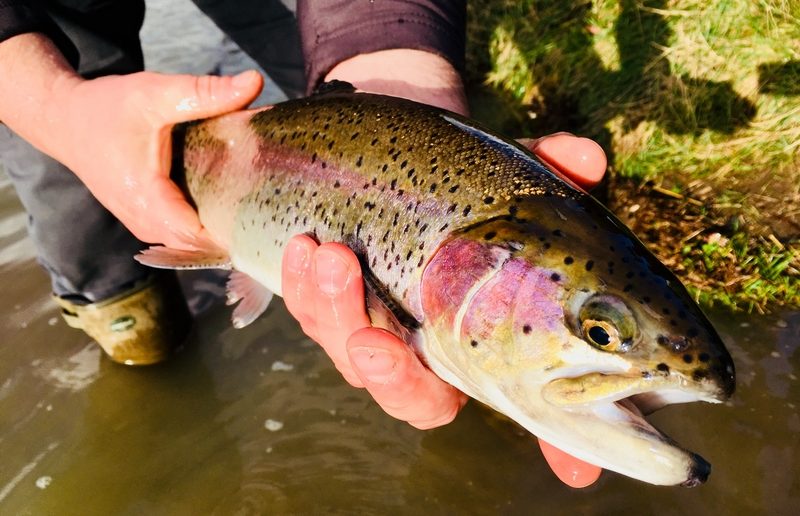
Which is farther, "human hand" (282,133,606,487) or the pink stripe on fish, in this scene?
"human hand" (282,133,606,487)

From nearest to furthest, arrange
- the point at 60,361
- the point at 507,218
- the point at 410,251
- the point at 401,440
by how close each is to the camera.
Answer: the point at 507,218 → the point at 410,251 → the point at 401,440 → the point at 60,361

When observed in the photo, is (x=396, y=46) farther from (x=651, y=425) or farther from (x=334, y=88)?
(x=651, y=425)

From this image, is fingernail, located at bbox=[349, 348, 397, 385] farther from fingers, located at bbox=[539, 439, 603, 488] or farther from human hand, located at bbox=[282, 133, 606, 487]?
fingers, located at bbox=[539, 439, 603, 488]

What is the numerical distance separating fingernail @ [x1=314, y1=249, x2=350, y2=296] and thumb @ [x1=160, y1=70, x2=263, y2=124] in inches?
34.2

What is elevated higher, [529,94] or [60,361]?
[529,94]

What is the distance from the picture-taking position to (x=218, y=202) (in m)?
2.91

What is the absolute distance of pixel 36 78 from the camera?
9.01ft

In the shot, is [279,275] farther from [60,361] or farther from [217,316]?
[60,361]

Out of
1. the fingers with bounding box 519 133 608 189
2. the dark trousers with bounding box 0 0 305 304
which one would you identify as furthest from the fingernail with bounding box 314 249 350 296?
the dark trousers with bounding box 0 0 305 304

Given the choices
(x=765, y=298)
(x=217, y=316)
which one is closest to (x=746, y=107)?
(x=765, y=298)

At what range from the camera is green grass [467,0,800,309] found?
3.68 m

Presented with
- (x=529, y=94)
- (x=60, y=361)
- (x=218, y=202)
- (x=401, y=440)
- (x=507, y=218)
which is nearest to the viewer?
(x=507, y=218)

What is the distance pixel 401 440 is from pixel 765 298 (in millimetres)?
2187

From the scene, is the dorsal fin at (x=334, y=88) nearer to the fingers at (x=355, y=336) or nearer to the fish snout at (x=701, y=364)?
the fingers at (x=355, y=336)
